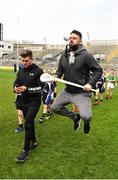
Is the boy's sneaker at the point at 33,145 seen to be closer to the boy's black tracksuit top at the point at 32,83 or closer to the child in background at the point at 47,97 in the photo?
the boy's black tracksuit top at the point at 32,83

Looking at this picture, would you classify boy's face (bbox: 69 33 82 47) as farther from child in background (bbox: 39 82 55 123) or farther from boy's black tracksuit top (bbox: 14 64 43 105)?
child in background (bbox: 39 82 55 123)

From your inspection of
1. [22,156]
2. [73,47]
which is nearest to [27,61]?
[73,47]

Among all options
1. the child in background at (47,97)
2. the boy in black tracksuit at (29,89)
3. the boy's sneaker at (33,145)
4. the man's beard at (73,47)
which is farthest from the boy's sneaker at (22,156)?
the child in background at (47,97)

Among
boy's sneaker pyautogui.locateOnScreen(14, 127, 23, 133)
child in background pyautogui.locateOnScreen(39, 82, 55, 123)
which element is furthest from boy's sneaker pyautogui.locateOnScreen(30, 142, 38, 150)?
child in background pyautogui.locateOnScreen(39, 82, 55, 123)

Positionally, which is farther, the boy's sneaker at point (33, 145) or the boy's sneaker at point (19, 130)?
the boy's sneaker at point (19, 130)

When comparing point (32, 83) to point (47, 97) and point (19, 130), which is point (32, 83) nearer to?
point (19, 130)

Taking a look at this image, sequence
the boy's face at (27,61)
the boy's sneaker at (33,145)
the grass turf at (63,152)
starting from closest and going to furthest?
the grass turf at (63,152)
the boy's face at (27,61)
the boy's sneaker at (33,145)

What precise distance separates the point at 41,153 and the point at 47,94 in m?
4.67

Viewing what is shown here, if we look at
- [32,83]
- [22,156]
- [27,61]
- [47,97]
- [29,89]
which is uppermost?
[27,61]

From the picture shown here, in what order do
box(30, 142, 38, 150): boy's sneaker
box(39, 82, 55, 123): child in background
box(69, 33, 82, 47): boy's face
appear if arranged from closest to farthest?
box(69, 33, 82, 47): boy's face → box(30, 142, 38, 150): boy's sneaker → box(39, 82, 55, 123): child in background

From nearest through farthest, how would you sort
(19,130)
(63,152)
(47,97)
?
(63,152)
(19,130)
(47,97)

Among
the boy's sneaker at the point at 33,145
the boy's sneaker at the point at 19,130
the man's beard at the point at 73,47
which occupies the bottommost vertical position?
the boy's sneaker at the point at 19,130

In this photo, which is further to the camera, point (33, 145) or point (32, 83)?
point (33, 145)

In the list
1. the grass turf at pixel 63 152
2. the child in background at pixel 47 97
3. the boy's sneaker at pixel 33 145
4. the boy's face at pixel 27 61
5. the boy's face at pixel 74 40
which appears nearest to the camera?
the grass turf at pixel 63 152
